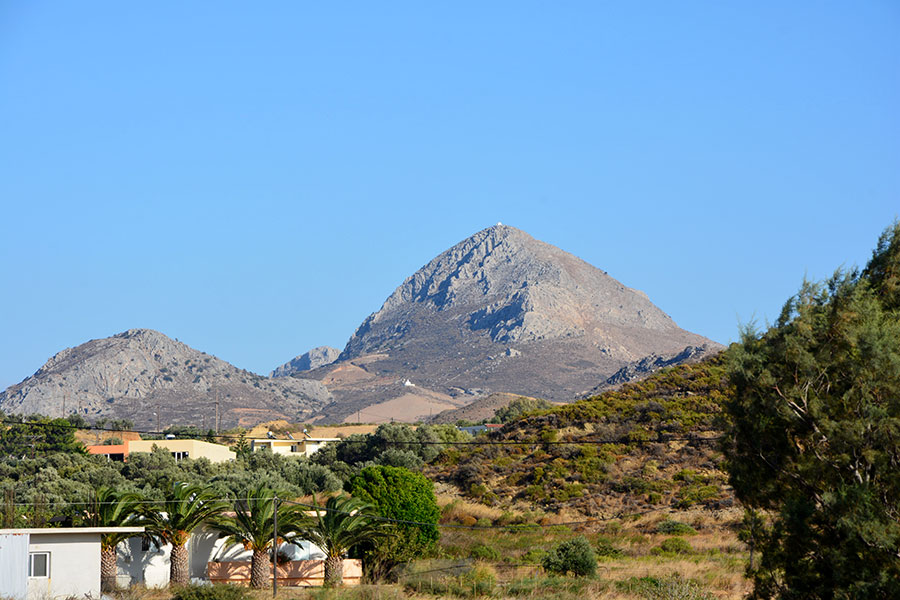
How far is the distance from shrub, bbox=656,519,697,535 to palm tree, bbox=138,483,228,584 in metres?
19.9

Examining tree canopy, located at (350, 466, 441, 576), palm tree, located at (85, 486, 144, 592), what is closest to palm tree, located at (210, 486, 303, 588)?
palm tree, located at (85, 486, 144, 592)

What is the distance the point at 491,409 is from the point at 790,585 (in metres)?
159

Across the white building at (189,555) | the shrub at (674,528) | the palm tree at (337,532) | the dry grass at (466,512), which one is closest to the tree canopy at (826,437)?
the palm tree at (337,532)

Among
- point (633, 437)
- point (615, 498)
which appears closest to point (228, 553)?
point (615, 498)

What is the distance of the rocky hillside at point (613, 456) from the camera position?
2071 inches

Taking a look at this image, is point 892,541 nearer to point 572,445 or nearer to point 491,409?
point 572,445

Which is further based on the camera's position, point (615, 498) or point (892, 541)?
point (615, 498)

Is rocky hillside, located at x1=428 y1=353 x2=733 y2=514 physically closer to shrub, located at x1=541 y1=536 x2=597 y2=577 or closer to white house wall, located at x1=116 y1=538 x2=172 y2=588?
shrub, located at x1=541 y1=536 x2=597 y2=577

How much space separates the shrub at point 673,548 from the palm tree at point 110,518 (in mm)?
19999

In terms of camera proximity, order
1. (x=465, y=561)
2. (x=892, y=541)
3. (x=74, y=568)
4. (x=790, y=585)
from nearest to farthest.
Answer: (x=892, y=541)
(x=790, y=585)
(x=74, y=568)
(x=465, y=561)

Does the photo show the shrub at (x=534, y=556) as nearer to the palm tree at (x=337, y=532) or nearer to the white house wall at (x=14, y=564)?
the palm tree at (x=337, y=532)

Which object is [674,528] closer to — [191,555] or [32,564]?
[191,555]

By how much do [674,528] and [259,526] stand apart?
19.0m

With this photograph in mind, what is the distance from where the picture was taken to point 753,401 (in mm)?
20203
